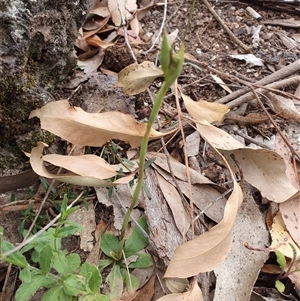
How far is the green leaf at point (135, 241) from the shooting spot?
1.25m

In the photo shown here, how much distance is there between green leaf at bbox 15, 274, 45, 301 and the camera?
102 centimetres

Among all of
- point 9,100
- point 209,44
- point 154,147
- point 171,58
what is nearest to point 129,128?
point 154,147

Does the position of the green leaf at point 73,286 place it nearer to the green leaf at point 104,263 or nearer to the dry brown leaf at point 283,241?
the green leaf at point 104,263

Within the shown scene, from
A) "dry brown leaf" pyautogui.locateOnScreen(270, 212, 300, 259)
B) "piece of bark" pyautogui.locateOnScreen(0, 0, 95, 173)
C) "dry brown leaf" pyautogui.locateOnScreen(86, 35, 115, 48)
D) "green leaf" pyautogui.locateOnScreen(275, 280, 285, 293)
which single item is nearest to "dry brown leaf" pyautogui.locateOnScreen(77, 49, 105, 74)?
"dry brown leaf" pyautogui.locateOnScreen(86, 35, 115, 48)

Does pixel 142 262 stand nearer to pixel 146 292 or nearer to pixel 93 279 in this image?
pixel 146 292

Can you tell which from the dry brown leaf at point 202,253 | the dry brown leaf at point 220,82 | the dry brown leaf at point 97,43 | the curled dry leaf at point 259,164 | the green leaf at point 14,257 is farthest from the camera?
the dry brown leaf at point 97,43

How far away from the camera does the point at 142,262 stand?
1.24 meters

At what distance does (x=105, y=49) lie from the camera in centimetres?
181

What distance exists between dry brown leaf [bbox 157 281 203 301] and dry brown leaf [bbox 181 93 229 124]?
1.72 feet

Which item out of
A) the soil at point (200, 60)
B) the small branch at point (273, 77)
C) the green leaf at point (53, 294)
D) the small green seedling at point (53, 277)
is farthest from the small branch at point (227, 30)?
the green leaf at point (53, 294)

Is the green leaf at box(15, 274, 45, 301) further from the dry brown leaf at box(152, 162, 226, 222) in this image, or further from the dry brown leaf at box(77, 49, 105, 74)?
the dry brown leaf at box(77, 49, 105, 74)

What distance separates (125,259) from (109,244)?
7cm

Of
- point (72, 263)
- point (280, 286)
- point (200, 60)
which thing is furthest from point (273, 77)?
point (72, 263)

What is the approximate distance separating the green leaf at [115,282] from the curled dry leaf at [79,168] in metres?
0.23
